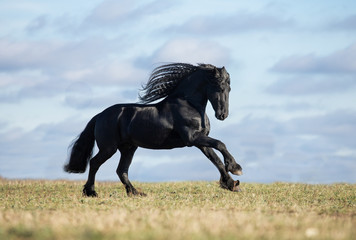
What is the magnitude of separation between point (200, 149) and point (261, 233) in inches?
232

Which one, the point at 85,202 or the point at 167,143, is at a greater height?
the point at 167,143

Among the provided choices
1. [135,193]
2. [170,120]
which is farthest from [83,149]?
[170,120]

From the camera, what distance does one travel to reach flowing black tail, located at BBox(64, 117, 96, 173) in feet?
44.1

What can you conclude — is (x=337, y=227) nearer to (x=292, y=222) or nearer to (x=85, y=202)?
(x=292, y=222)

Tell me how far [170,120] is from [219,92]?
47.7 inches

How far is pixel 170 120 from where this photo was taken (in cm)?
1208

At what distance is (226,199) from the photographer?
11008mm

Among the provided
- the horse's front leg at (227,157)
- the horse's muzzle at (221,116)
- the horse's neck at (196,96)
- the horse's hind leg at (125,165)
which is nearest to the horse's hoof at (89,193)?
the horse's hind leg at (125,165)

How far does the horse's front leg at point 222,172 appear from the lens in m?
11.8

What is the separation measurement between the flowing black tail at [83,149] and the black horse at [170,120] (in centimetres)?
42

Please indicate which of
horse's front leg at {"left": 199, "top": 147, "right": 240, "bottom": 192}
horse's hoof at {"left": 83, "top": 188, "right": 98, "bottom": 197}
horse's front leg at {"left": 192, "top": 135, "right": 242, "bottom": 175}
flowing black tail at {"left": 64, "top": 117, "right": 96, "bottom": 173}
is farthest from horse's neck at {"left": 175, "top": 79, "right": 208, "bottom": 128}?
horse's hoof at {"left": 83, "top": 188, "right": 98, "bottom": 197}

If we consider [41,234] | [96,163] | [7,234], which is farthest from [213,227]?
[96,163]

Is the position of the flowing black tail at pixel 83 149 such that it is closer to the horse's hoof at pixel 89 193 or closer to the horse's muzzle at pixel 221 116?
the horse's hoof at pixel 89 193

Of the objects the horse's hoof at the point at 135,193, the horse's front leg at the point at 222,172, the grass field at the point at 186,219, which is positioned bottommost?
the grass field at the point at 186,219
